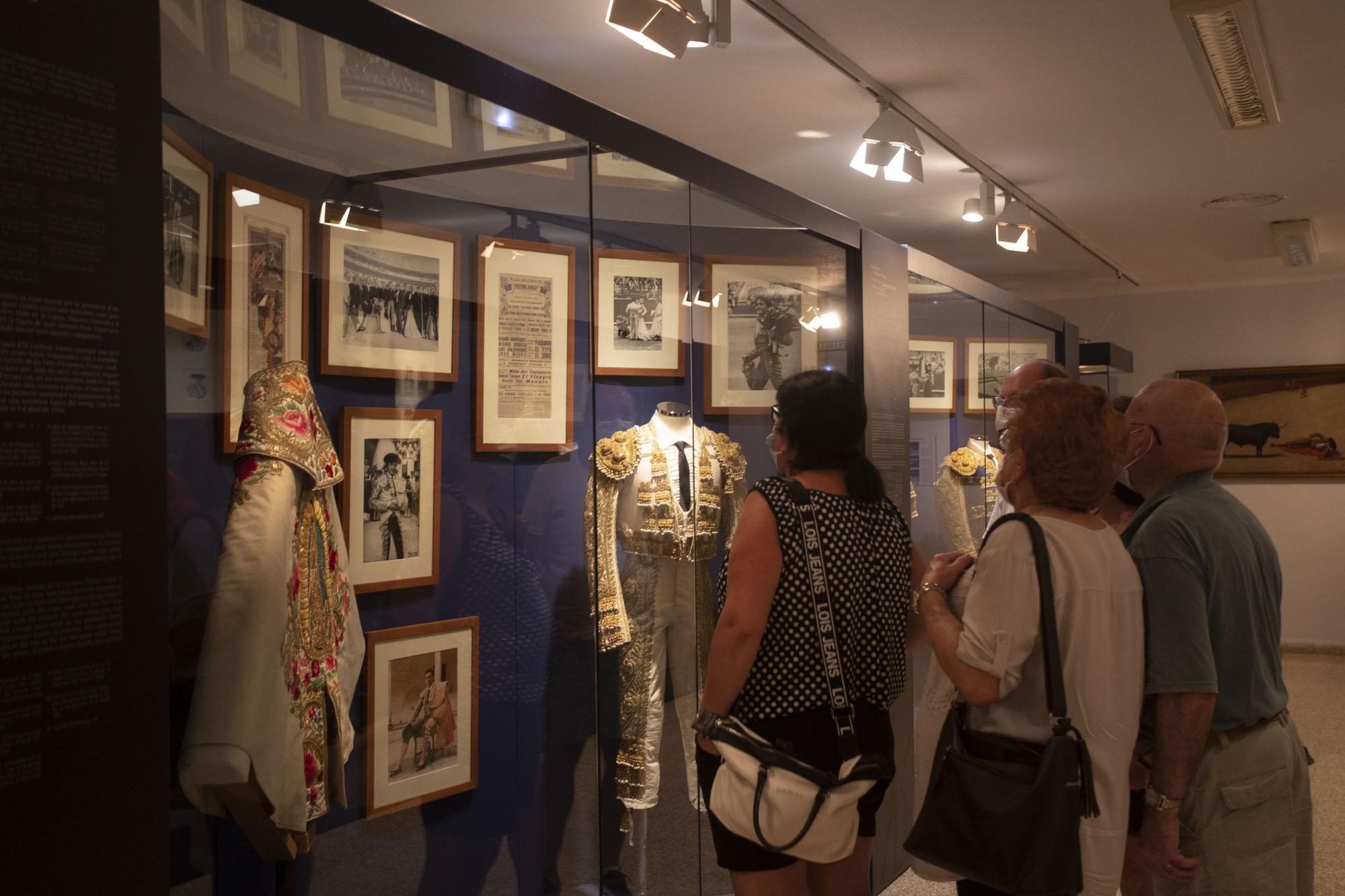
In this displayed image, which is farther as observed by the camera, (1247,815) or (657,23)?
(657,23)

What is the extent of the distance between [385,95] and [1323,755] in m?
5.79

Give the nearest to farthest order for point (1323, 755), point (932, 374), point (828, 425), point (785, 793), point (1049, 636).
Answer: point (1049, 636), point (785, 793), point (828, 425), point (932, 374), point (1323, 755)

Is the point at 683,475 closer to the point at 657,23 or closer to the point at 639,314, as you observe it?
the point at 639,314

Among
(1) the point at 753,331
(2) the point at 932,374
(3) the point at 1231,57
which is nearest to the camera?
(1) the point at 753,331

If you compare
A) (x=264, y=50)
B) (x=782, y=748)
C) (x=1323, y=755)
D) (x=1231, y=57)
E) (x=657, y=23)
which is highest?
(x=1231, y=57)

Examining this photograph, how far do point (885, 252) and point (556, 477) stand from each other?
5.96 ft

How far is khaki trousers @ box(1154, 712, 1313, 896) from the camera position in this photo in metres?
1.91

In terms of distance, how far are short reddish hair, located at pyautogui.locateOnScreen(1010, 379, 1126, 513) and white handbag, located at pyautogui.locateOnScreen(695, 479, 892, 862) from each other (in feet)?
1.97

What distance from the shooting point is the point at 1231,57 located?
3420 mm

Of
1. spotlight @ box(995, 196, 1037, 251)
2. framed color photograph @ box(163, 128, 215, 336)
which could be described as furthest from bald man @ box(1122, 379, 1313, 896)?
spotlight @ box(995, 196, 1037, 251)

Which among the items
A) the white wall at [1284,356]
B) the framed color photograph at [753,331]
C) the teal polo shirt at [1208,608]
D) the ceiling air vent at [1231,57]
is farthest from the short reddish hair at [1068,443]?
the white wall at [1284,356]

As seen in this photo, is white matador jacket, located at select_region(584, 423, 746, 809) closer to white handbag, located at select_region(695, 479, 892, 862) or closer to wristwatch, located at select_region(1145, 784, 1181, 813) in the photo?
white handbag, located at select_region(695, 479, 892, 862)

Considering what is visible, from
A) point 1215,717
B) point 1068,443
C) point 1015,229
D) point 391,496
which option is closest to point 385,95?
point 391,496

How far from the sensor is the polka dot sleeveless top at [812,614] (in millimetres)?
1915
